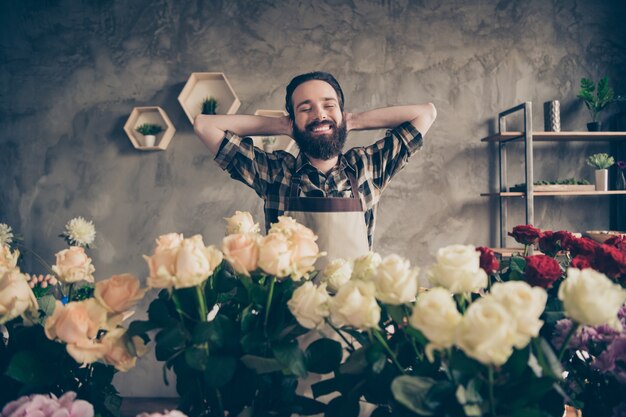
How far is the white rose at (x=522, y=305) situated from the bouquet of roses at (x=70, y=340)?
0.41 m

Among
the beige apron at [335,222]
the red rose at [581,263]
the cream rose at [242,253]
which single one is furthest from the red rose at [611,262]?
the beige apron at [335,222]

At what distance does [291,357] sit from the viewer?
48 centimetres

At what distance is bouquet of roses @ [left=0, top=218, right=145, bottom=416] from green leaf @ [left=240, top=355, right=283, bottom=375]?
15 cm

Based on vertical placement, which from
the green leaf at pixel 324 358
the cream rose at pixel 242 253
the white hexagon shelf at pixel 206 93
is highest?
the white hexagon shelf at pixel 206 93

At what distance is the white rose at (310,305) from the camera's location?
458mm

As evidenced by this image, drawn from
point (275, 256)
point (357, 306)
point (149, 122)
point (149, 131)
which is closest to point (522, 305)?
point (357, 306)

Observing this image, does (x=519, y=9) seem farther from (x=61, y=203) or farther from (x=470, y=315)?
(x=61, y=203)

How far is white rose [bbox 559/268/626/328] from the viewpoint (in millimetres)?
376

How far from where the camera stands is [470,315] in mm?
346

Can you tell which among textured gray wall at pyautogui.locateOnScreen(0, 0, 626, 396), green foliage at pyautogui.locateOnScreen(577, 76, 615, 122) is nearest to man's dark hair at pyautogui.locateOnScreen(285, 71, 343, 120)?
textured gray wall at pyautogui.locateOnScreen(0, 0, 626, 396)

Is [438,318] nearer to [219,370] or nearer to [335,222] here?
[219,370]

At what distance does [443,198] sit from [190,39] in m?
2.02

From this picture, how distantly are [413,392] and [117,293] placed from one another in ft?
1.15

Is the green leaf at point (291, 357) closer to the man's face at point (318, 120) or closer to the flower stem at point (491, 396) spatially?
the flower stem at point (491, 396)
